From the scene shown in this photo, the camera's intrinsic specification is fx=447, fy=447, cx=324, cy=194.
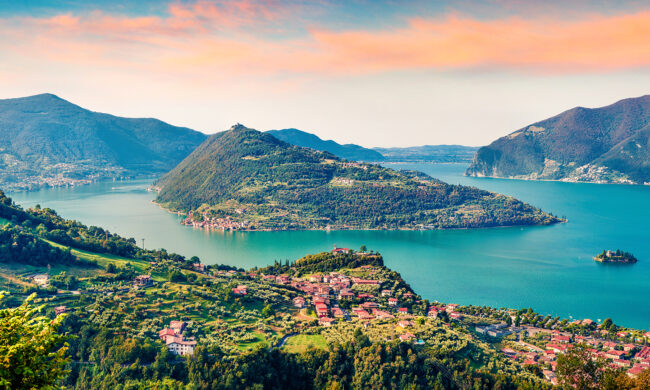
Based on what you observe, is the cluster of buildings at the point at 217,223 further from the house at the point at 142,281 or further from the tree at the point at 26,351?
the tree at the point at 26,351

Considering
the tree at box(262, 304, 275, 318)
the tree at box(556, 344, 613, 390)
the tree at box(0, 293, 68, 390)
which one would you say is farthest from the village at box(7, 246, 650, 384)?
the tree at box(0, 293, 68, 390)

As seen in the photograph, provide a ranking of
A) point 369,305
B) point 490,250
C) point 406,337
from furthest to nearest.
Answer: point 490,250, point 369,305, point 406,337

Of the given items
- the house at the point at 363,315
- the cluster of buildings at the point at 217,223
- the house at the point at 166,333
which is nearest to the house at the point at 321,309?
the house at the point at 363,315

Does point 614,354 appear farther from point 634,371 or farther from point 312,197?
point 312,197

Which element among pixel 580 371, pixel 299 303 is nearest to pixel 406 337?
→ pixel 299 303

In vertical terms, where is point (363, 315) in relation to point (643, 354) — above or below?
above

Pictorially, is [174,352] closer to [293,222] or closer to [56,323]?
[56,323]
